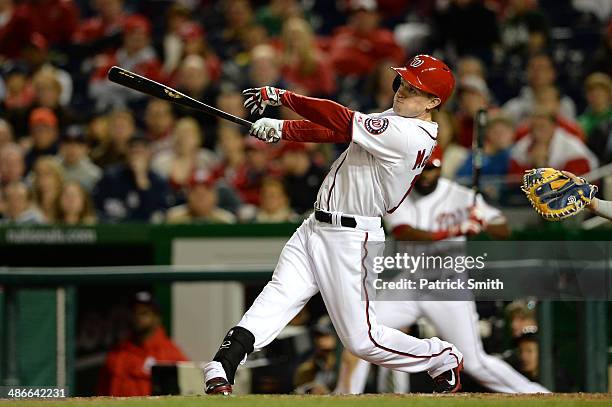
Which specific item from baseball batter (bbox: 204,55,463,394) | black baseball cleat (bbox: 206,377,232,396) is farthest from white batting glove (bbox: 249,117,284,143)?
black baseball cleat (bbox: 206,377,232,396)

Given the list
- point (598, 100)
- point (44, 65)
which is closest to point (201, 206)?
point (598, 100)

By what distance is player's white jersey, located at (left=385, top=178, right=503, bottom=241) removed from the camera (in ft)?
25.1

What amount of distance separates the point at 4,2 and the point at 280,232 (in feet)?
21.1

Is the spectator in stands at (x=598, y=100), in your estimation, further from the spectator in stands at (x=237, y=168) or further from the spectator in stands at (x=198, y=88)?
the spectator in stands at (x=198, y=88)

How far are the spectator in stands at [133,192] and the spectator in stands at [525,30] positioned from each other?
3515 mm

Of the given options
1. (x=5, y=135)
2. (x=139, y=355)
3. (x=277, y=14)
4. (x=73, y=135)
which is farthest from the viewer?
(x=277, y=14)

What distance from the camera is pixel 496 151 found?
9.41m

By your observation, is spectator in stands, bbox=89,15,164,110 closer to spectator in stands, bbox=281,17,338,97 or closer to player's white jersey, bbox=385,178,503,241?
spectator in stands, bbox=281,17,338,97

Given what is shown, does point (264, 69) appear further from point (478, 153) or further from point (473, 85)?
point (478, 153)

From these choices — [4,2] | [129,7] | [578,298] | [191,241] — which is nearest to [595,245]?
[578,298]

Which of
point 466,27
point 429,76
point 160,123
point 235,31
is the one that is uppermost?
point 235,31

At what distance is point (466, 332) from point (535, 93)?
3301 millimetres

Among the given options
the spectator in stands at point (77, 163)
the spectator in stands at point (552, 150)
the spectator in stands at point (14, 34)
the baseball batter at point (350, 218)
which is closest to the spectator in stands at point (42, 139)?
the spectator in stands at point (77, 163)

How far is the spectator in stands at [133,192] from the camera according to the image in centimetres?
972
